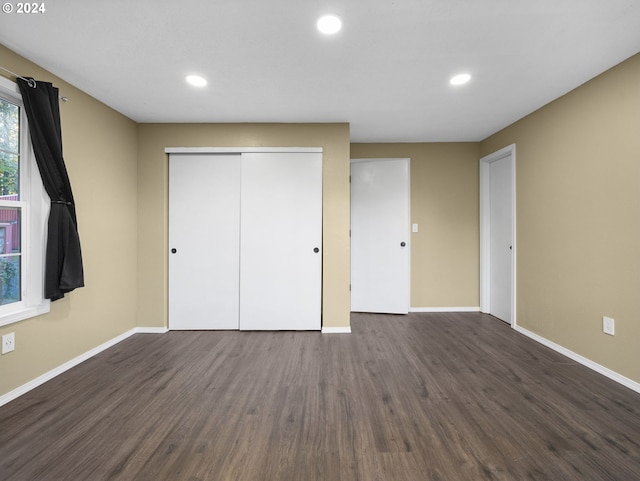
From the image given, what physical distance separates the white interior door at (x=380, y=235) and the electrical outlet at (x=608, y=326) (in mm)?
2042

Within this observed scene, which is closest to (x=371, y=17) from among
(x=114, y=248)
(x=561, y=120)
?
(x=561, y=120)

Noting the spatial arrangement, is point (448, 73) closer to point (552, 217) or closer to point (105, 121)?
point (552, 217)

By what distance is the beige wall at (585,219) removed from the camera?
2170 millimetres

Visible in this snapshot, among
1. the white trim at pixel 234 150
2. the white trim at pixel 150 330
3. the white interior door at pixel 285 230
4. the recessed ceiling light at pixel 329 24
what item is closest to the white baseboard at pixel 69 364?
the white trim at pixel 150 330

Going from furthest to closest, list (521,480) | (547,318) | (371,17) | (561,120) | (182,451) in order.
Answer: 1. (547,318)
2. (561,120)
3. (371,17)
4. (182,451)
5. (521,480)

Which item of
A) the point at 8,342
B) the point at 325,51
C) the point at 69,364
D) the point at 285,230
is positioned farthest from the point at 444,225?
the point at 8,342

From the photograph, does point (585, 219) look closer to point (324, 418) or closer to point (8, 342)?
point (324, 418)

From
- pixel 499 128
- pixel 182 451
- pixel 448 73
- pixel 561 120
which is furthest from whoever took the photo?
pixel 499 128

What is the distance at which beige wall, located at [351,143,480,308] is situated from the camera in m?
4.20

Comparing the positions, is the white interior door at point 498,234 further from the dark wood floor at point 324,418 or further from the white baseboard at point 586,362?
the dark wood floor at point 324,418

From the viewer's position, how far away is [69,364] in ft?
8.12

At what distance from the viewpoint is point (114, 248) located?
119 inches

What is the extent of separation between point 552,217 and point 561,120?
908 mm

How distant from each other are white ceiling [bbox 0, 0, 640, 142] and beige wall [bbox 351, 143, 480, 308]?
115 cm
